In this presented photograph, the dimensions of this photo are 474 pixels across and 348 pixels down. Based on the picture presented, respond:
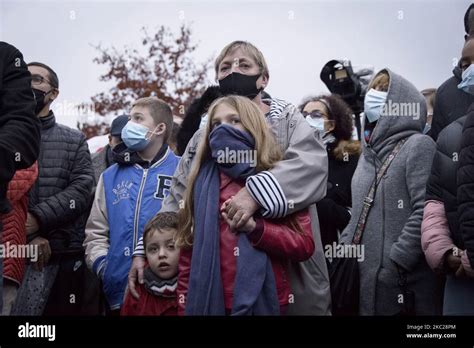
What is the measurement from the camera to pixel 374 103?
4297 mm

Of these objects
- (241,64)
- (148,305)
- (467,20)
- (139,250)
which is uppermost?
(467,20)

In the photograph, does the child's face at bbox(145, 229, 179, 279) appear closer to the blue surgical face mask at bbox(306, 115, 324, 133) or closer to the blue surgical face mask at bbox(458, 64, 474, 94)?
the blue surgical face mask at bbox(306, 115, 324, 133)

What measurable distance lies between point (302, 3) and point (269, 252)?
1144 mm

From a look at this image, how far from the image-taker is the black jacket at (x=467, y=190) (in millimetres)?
3586

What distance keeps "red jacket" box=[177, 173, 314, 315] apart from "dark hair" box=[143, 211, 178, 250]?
319 millimetres

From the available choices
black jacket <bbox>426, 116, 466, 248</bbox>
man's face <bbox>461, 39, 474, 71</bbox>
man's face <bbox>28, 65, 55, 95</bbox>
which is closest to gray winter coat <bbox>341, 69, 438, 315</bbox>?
black jacket <bbox>426, 116, 466, 248</bbox>

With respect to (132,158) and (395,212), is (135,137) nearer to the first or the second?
(132,158)

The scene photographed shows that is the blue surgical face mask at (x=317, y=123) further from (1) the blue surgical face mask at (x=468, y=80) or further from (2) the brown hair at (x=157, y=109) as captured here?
(1) the blue surgical face mask at (x=468, y=80)

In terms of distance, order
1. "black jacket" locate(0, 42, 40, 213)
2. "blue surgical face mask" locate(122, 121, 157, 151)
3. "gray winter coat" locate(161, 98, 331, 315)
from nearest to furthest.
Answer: "black jacket" locate(0, 42, 40, 213), "gray winter coat" locate(161, 98, 331, 315), "blue surgical face mask" locate(122, 121, 157, 151)

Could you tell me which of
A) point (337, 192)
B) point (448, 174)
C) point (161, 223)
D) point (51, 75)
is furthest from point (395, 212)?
point (51, 75)

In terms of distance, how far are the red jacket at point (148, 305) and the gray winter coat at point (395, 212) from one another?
0.86 meters

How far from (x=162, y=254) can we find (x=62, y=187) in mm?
816

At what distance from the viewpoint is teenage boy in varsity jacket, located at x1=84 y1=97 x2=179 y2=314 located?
168 inches

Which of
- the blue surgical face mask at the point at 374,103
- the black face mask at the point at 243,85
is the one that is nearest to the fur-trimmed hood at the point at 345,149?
the blue surgical face mask at the point at 374,103
